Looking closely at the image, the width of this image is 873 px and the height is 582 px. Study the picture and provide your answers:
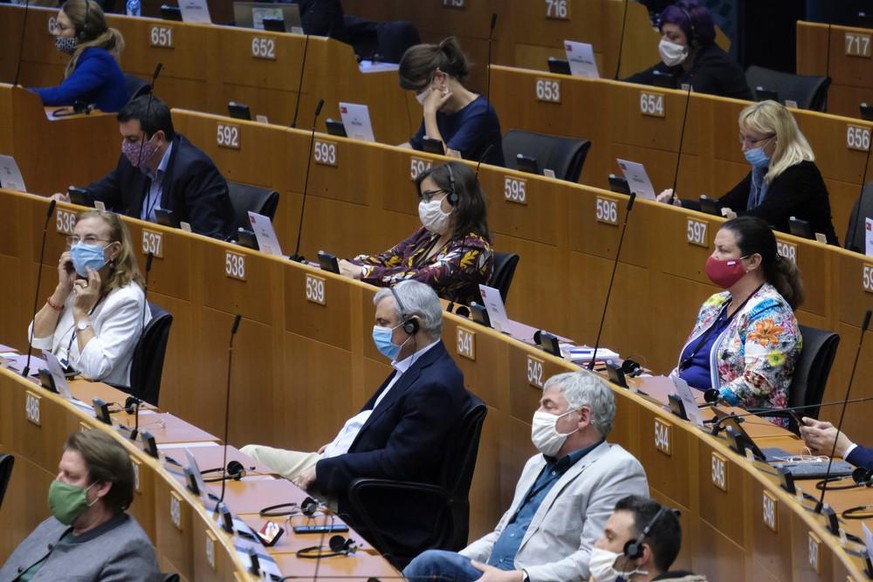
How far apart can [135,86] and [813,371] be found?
441cm

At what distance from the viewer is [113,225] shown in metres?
5.20

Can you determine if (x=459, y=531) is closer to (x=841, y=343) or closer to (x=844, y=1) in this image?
(x=841, y=343)

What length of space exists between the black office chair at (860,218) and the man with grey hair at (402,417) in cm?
169

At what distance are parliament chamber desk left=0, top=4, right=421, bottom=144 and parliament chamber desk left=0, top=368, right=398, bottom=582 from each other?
330 centimetres

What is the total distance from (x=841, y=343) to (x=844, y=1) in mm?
4301

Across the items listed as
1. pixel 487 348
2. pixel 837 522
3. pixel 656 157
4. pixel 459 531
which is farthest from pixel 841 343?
pixel 656 157

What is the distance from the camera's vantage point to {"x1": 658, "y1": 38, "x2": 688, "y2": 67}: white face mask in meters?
7.35

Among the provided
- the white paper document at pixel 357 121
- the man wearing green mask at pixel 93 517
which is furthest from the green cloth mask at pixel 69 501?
the white paper document at pixel 357 121

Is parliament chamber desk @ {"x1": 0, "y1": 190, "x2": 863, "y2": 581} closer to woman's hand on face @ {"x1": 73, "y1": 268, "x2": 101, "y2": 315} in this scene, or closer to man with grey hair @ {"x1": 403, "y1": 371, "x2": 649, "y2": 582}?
man with grey hair @ {"x1": 403, "y1": 371, "x2": 649, "y2": 582}

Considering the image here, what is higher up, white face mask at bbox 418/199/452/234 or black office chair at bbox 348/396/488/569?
white face mask at bbox 418/199/452/234

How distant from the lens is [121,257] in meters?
5.20

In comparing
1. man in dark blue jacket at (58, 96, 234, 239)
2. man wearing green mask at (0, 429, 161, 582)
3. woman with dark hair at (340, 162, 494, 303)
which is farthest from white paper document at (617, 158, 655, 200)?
man wearing green mask at (0, 429, 161, 582)

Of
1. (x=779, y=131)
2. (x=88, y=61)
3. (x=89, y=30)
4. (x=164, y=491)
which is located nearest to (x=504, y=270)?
(x=779, y=131)

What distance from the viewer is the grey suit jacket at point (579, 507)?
3.75 m
